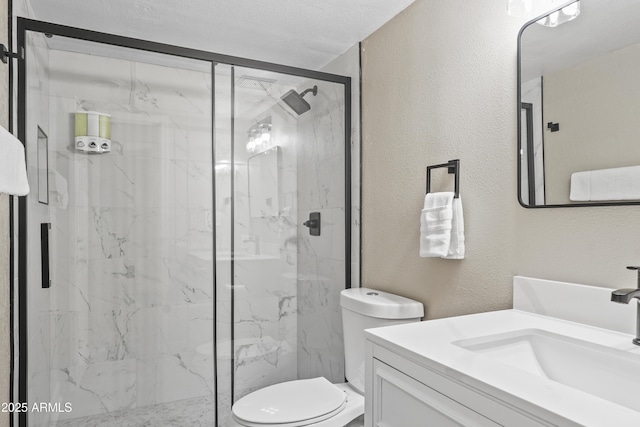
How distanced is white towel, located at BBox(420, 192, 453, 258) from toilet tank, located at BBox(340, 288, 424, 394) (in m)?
0.28

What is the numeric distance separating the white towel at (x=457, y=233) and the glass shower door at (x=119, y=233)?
46.8 inches

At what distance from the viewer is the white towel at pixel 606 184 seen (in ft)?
3.62

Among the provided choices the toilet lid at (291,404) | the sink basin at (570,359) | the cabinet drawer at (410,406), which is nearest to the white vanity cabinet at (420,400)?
the cabinet drawer at (410,406)

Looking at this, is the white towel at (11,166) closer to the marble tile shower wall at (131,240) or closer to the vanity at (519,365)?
the marble tile shower wall at (131,240)

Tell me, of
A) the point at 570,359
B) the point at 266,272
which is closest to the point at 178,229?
the point at 266,272

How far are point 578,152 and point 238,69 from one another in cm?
156

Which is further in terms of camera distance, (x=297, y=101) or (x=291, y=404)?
(x=297, y=101)

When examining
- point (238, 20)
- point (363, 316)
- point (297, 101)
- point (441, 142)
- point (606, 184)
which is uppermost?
point (238, 20)

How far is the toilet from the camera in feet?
5.37

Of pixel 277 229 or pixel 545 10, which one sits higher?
pixel 545 10

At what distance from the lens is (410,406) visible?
0.98 m

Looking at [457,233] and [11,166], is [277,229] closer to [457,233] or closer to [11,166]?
[457,233]

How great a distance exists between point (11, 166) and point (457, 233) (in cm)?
147

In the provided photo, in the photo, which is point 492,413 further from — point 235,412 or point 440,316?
point 235,412
